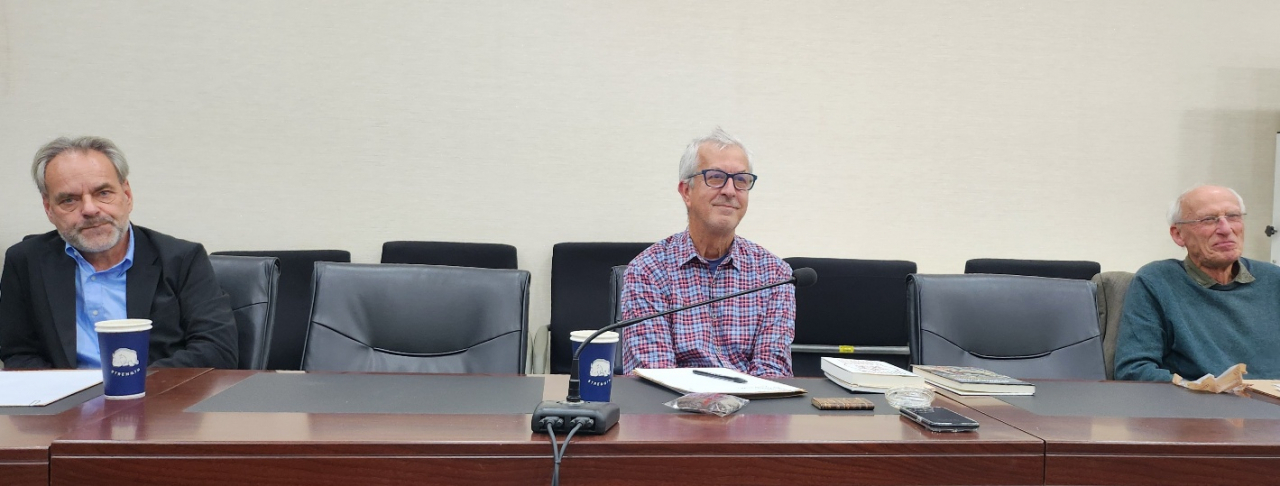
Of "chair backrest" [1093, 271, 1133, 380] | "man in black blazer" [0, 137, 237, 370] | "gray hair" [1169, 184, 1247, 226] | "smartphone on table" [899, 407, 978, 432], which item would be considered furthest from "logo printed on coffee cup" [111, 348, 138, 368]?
"gray hair" [1169, 184, 1247, 226]

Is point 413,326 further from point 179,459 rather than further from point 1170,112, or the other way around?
point 1170,112

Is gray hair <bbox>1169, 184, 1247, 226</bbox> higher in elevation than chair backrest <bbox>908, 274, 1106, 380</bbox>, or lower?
higher

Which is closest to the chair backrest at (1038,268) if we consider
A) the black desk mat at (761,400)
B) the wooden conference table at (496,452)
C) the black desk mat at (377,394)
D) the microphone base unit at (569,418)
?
the black desk mat at (761,400)

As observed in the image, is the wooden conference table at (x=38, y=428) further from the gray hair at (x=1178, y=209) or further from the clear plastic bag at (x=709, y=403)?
the gray hair at (x=1178, y=209)

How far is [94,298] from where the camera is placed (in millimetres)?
1914

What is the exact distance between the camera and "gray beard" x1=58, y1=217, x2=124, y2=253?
1.88 metres

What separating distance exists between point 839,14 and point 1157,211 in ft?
5.53

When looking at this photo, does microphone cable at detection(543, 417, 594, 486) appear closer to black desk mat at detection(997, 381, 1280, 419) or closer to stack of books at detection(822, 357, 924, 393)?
stack of books at detection(822, 357, 924, 393)

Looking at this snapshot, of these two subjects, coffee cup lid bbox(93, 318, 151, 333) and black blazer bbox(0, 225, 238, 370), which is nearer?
coffee cup lid bbox(93, 318, 151, 333)

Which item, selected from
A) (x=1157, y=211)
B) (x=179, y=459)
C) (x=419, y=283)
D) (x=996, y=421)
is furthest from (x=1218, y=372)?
(x=179, y=459)

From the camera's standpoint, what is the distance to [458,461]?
3.20ft

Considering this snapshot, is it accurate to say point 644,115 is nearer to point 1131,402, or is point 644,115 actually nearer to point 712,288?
point 712,288

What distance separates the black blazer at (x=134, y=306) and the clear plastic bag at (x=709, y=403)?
1.15m

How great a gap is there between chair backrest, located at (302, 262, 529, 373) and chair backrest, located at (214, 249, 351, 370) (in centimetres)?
111
